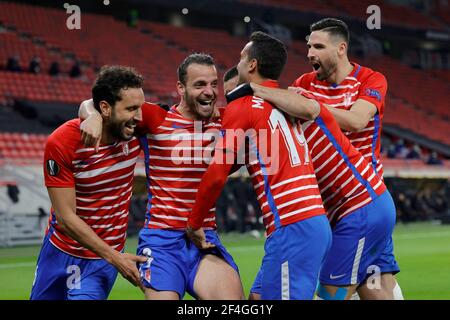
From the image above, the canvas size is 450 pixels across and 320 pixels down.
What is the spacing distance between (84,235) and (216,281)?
0.93 metres

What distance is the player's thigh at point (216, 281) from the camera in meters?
5.38

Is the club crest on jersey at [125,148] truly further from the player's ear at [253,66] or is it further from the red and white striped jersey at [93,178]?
the player's ear at [253,66]

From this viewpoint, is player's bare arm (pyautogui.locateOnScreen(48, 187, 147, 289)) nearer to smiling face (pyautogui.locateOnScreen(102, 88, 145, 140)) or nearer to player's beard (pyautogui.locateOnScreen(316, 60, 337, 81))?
smiling face (pyautogui.locateOnScreen(102, 88, 145, 140))

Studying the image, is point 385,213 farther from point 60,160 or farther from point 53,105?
point 53,105

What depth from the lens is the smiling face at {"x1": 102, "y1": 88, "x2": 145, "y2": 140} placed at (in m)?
5.36

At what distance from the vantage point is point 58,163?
17.6ft

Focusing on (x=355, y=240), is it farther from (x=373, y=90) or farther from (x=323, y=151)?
(x=373, y=90)

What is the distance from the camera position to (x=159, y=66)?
99.0 ft

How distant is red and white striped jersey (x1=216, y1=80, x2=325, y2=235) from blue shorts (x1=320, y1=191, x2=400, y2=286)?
2.26 ft

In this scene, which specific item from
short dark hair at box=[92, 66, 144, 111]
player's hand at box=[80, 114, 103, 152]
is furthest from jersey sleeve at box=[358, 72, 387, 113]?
player's hand at box=[80, 114, 103, 152]

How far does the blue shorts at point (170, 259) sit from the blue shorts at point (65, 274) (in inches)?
11.3

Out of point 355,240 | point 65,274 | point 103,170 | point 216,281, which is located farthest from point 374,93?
point 65,274
